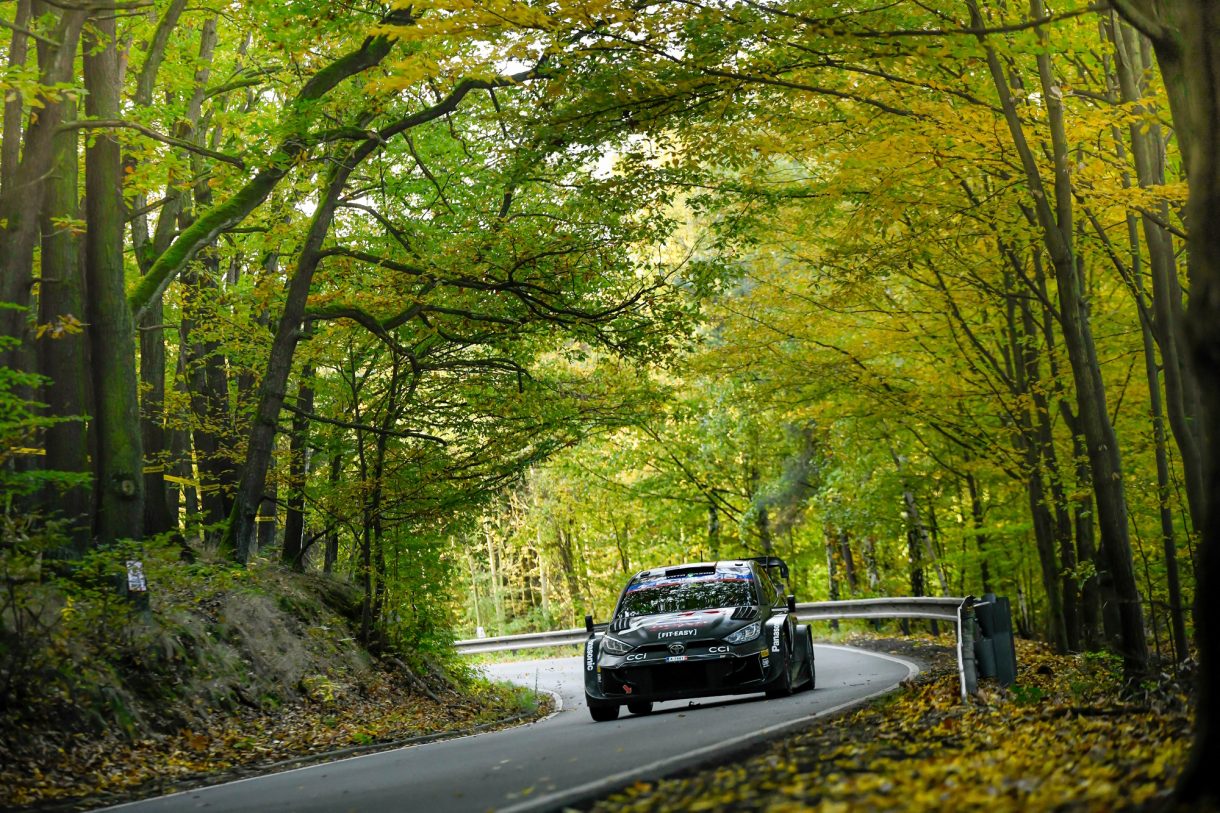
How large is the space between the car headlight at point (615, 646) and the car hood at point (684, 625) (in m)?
0.05

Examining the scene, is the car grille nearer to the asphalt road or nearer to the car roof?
the asphalt road

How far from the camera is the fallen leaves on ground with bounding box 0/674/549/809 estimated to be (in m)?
9.34

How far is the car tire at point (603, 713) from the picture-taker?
12961mm

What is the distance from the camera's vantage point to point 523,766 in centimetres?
869

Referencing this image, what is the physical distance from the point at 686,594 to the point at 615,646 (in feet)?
4.53

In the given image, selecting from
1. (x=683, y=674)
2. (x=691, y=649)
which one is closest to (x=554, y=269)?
(x=691, y=649)

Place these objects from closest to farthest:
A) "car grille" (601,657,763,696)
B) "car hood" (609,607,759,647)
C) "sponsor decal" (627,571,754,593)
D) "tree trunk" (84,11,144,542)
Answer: "car grille" (601,657,763,696) < "car hood" (609,607,759,647) < "tree trunk" (84,11,144,542) < "sponsor decal" (627,571,754,593)

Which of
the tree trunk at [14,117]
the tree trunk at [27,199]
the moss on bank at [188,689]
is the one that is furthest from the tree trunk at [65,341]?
the moss on bank at [188,689]

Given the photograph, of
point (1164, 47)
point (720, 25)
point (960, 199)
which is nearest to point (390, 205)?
point (960, 199)

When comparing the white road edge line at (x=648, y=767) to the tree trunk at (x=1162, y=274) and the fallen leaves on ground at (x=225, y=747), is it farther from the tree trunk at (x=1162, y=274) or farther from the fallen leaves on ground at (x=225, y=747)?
the tree trunk at (x=1162, y=274)

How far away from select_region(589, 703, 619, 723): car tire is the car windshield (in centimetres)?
110

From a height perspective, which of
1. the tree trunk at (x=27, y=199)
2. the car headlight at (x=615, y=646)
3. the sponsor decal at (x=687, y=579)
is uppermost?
the tree trunk at (x=27, y=199)

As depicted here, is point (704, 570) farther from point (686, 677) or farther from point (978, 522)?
point (978, 522)

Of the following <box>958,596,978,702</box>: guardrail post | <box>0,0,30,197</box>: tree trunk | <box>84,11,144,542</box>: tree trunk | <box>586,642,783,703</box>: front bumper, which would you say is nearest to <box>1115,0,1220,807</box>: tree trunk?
<box>958,596,978,702</box>: guardrail post
